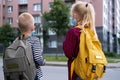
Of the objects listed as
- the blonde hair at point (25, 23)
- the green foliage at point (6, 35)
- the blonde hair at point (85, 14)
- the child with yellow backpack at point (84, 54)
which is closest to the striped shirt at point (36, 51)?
the blonde hair at point (25, 23)

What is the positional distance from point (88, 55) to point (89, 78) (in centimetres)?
28

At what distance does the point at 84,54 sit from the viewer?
12.9 ft

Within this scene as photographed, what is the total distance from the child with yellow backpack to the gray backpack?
0.44 m

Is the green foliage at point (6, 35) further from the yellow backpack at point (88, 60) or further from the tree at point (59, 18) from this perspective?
the yellow backpack at point (88, 60)

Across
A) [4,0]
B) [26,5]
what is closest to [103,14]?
[26,5]

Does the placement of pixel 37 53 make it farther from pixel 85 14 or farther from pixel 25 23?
pixel 85 14

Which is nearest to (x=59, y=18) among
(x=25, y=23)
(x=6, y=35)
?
(x=6, y=35)

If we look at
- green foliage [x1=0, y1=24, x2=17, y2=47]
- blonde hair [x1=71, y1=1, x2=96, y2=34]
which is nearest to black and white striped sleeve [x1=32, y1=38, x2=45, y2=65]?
blonde hair [x1=71, y1=1, x2=96, y2=34]

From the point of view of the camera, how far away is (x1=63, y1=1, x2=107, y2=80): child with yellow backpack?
155 inches

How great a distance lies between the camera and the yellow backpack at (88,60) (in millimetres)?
3916

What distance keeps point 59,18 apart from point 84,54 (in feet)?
99.9

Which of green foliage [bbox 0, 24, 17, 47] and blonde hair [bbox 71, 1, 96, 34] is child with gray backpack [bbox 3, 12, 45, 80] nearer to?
blonde hair [bbox 71, 1, 96, 34]

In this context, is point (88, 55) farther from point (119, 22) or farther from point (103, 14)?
point (119, 22)

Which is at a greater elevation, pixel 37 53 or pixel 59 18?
pixel 59 18
